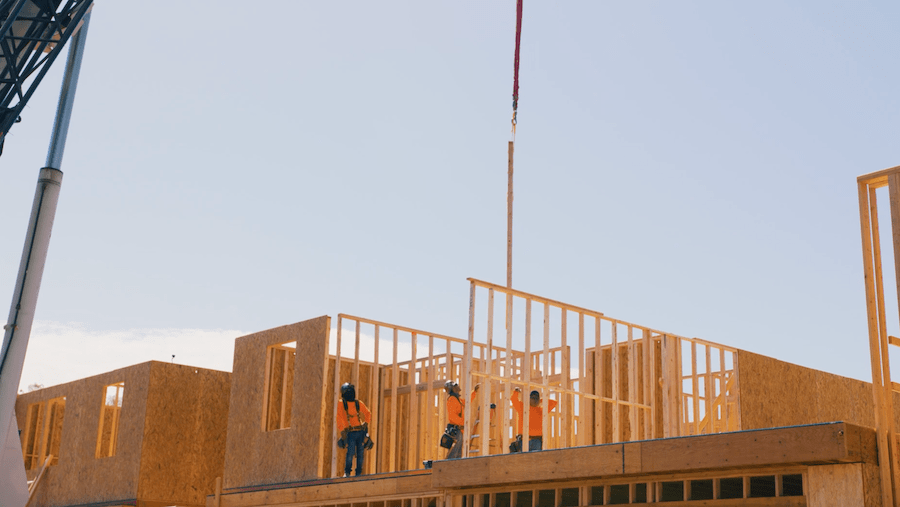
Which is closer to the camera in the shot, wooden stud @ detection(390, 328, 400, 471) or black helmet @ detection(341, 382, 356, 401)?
black helmet @ detection(341, 382, 356, 401)

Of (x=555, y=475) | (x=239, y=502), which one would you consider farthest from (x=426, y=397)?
(x=555, y=475)

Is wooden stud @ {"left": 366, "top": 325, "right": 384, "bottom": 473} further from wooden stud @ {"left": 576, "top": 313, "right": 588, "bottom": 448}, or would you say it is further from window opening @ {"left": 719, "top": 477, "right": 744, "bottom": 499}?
window opening @ {"left": 719, "top": 477, "right": 744, "bottom": 499}

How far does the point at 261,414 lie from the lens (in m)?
15.3

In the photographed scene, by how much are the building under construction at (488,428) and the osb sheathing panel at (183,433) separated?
29mm

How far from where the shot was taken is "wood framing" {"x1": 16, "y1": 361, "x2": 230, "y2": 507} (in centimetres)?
1744

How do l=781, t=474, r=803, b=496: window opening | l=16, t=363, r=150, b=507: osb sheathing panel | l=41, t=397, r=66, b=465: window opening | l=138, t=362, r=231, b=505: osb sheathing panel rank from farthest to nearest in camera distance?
l=41, t=397, r=66, b=465: window opening
l=16, t=363, r=150, b=507: osb sheathing panel
l=138, t=362, r=231, b=505: osb sheathing panel
l=781, t=474, r=803, b=496: window opening

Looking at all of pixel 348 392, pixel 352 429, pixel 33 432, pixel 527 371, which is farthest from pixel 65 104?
pixel 33 432

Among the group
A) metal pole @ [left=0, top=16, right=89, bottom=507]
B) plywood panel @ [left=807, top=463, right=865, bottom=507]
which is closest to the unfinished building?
plywood panel @ [left=807, top=463, right=865, bottom=507]

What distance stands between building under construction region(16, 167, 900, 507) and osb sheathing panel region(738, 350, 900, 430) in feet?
0.11

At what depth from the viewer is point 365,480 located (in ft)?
38.6

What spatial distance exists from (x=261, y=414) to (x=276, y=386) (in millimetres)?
739

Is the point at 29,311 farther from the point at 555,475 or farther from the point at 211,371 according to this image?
the point at 211,371

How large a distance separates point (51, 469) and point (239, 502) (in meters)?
7.74

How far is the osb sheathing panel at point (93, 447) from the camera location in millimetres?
17578
